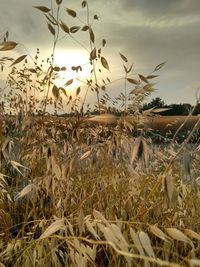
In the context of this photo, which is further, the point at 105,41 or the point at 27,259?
the point at 105,41

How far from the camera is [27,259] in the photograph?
54.8 inches

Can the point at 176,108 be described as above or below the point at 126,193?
above

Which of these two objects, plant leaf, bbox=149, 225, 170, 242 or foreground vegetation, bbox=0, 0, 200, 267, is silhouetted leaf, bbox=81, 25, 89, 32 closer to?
foreground vegetation, bbox=0, 0, 200, 267

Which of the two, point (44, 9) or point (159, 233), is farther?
point (44, 9)

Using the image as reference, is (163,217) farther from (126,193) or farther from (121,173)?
(121,173)

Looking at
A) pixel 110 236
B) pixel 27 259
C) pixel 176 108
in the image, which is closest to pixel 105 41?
pixel 27 259

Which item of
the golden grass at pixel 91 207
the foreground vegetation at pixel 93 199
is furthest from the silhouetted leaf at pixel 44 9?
the golden grass at pixel 91 207

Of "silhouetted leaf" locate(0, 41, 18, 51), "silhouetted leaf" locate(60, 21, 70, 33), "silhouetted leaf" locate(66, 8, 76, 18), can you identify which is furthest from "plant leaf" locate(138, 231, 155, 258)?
"silhouetted leaf" locate(66, 8, 76, 18)

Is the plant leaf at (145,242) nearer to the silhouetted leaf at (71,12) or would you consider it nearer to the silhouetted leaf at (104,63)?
the silhouetted leaf at (104,63)

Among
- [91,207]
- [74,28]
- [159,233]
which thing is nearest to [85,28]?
[74,28]

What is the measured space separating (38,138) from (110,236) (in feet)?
5.62

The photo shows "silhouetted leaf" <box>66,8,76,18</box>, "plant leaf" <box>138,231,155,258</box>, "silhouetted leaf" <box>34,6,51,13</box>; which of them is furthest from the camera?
"silhouetted leaf" <box>66,8,76,18</box>

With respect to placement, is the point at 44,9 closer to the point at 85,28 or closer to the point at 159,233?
the point at 85,28

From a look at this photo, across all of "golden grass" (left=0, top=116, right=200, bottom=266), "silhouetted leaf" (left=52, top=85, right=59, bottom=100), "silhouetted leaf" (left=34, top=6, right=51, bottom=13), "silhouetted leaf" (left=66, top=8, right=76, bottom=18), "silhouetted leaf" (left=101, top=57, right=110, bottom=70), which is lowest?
"golden grass" (left=0, top=116, right=200, bottom=266)
